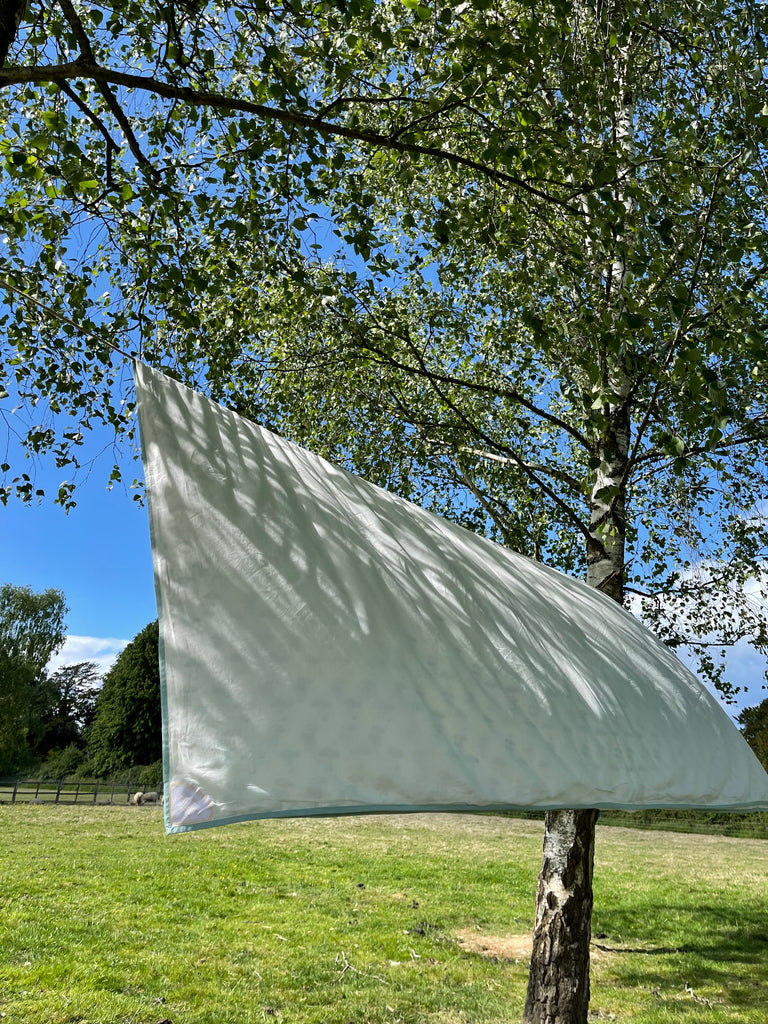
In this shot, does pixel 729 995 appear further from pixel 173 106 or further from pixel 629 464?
pixel 173 106

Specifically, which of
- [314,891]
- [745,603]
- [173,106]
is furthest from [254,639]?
[314,891]

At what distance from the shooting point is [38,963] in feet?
20.3

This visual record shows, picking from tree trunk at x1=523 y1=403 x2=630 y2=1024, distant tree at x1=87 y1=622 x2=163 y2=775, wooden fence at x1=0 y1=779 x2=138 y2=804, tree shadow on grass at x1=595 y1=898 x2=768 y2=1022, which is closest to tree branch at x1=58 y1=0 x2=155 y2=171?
tree trunk at x1=523 y1=403 x2=630 y2=1024

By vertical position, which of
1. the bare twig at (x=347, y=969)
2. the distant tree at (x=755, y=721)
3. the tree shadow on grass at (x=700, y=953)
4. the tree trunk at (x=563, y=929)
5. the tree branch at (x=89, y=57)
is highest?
the tree branch at (x=89, y=57)

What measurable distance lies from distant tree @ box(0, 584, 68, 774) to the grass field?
21.9 meters

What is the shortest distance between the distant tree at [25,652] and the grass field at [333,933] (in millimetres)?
21895

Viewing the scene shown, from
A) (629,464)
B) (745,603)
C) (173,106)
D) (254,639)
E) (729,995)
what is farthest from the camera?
(745,603)

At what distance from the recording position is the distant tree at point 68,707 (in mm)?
41312

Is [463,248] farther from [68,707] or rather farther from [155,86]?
[68,707]

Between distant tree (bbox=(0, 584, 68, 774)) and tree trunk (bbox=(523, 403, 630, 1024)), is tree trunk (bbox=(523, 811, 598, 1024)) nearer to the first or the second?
tree trunk (bbox=(523, 403, 630, 1024))

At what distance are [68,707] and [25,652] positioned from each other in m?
7.66

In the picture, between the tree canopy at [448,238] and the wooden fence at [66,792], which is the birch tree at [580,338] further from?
the wooden fence at [66,792]

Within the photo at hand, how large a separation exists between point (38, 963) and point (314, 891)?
179 inches

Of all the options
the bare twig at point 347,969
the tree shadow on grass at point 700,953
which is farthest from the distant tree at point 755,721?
the bare twig at point 347,969
